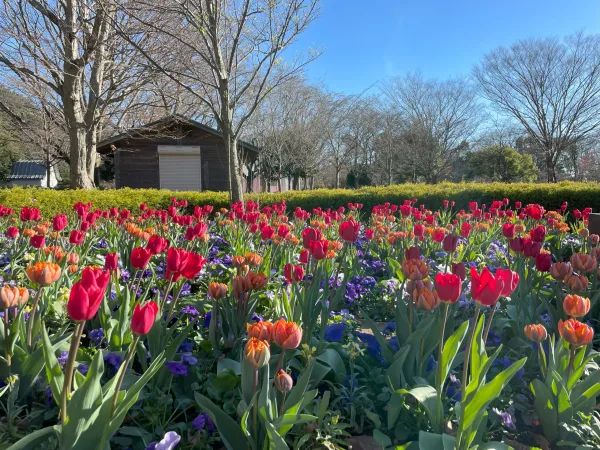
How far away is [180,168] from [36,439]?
721 inches

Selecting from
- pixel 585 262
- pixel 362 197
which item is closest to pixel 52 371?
pixel 585 262

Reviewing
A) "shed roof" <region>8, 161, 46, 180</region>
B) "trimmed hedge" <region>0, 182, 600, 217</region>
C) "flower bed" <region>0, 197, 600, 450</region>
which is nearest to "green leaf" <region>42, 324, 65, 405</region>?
"flower bed" <region>0, 197, 600, 450</region>

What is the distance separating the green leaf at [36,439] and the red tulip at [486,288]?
1.14 meters

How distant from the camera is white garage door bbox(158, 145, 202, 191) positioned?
60.6 feet

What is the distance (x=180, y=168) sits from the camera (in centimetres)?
1862

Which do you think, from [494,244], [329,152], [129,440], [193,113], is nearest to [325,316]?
[129,440]

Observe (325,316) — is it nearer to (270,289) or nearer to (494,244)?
(270,289)

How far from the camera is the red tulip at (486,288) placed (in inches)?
46.6

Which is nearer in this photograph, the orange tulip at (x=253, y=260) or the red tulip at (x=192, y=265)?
the red tulip at (x=192, y=265)

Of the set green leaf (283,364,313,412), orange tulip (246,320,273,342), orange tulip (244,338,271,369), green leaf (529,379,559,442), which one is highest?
orange tulip (246,320,273,342)

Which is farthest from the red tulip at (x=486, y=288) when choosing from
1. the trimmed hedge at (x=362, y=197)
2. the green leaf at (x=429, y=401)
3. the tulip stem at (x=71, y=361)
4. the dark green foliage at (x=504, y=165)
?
the dark green foliage at (x=504, y=165)

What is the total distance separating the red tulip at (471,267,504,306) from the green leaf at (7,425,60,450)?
45.0 inches

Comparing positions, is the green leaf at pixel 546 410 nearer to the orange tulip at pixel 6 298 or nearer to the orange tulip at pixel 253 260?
the orange tulip at pixel 253 260

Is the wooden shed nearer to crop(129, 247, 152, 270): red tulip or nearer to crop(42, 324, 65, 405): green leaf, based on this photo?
crop(129, 247, 152, 270): red tulip
